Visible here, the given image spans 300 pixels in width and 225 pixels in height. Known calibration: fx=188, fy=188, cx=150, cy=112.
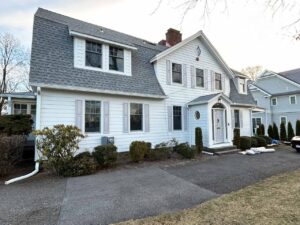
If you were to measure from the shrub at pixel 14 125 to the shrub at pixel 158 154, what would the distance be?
564cm

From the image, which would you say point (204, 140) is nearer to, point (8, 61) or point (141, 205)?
point (141, 205)

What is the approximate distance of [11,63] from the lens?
2372cm

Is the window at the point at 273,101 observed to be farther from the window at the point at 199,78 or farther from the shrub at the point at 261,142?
the window at the point at 199,78

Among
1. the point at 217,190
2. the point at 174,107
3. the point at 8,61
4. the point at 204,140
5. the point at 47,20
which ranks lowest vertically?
the point at 217,190

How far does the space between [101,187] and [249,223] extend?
12.4ft

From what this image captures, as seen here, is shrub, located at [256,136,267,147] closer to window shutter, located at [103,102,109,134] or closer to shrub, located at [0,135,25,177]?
window shutter, located at [103,102,109,134]

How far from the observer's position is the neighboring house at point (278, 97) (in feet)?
70.7

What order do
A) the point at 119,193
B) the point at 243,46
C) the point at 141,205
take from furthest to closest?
the point at 243,46 → the point at 119,193 → the point at 141,205

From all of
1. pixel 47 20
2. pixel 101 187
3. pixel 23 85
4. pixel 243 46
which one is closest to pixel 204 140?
pixel 243 46

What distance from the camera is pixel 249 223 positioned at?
325cm

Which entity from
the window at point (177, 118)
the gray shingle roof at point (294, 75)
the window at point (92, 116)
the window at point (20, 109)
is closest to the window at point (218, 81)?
the window at point (177, 118)

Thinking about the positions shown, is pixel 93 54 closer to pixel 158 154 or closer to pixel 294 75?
pixel 158 154

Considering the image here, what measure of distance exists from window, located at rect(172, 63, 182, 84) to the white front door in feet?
9.82

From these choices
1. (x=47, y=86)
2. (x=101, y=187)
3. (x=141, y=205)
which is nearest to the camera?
(x=141, y=205)
